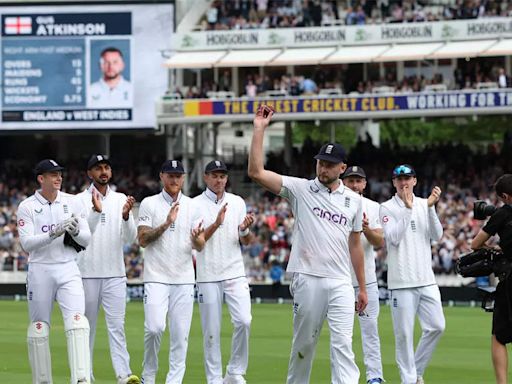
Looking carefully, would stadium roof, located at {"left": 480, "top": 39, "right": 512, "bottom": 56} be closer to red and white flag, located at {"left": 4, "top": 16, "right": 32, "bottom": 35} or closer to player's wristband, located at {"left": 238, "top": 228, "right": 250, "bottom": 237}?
red and white flag, located at {"left": 4, "top": 16, "right": 32, "bottom": 35}

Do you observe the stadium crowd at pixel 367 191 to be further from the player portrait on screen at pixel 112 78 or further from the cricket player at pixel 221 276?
the cricket player at pixel 221 276

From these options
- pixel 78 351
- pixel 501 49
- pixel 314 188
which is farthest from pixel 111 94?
pixel 314 188

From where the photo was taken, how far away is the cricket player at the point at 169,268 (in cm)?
1298

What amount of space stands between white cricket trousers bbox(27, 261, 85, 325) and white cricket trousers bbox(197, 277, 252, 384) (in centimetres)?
159

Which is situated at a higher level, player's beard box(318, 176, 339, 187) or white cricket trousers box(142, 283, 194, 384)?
player's beard box(318, 176, 339, 187)

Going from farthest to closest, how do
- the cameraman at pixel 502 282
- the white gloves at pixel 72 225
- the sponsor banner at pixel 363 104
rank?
the sponsor banner at pixel 363 104, the white gloves at pixel 72 225, the cameraman at pixel 502 282

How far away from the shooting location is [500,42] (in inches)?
1654

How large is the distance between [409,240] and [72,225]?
3.65 m

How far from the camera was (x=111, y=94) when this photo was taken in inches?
1674

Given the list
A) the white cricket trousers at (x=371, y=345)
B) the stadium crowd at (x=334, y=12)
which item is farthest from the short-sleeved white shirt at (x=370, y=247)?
the stadium crowd at (x=334, y=12)

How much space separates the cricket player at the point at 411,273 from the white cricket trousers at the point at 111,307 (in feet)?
9.01

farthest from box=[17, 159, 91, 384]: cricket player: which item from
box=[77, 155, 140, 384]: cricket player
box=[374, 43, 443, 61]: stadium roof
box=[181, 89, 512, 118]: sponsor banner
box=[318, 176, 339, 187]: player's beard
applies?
box=[374, 43, 443, 61]: stadium roof

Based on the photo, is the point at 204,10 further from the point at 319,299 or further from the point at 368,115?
the point at 319,299

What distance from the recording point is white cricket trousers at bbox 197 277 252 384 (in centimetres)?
1338
